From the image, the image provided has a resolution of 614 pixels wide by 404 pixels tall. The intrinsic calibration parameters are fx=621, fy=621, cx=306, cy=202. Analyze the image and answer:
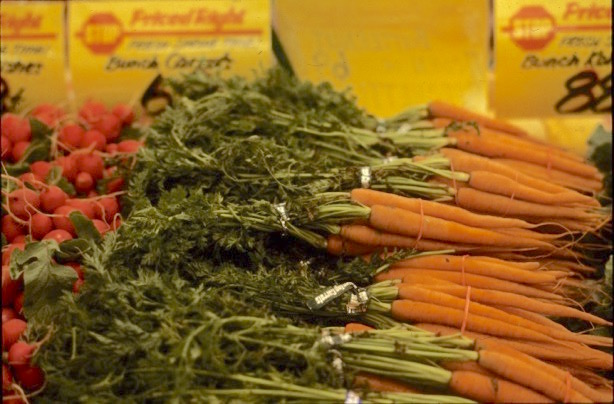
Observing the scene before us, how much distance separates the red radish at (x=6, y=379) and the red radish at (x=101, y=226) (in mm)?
465

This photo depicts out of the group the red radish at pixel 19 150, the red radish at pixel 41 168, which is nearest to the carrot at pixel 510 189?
the red radish at pixel 41 168

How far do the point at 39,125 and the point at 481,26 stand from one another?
5.72 feet

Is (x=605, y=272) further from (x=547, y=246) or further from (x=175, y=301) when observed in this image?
(x=175, y=301)

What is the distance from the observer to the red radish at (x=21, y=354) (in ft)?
4.89

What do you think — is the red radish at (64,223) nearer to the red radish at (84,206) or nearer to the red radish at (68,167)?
the red radish at (84,206)

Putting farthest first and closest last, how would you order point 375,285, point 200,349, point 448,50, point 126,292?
point 448,50
point 375,285
point 126,292
point 200,349

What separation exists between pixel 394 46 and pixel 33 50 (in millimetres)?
1452

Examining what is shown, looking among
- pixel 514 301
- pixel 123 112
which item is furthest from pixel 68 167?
pixel 514 301

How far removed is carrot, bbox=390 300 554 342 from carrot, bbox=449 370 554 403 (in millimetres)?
165

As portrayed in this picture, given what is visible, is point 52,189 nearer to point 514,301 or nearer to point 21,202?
point 21,202

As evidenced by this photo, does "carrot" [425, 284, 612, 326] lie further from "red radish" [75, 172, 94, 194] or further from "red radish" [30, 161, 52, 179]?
"red radish" [30, 161, 52, 179]

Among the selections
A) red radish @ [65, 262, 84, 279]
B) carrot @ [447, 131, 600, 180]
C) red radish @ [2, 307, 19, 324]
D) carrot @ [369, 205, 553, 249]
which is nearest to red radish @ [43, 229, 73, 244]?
red radish @ [65, 262, 84, 279]

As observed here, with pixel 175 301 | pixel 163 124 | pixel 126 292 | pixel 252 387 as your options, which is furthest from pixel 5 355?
pixel 163 124

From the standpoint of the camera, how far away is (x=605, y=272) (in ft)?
6.10
